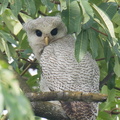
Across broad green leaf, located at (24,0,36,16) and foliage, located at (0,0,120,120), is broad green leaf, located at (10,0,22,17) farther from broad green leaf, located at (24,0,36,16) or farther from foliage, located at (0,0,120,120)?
broad green leaf, located at (24,0,36,16)

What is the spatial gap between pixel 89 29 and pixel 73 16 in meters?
0.19

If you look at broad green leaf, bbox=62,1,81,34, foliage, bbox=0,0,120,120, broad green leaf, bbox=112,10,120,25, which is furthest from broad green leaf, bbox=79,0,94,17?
broad green leaf, bbox=112,10,120,25

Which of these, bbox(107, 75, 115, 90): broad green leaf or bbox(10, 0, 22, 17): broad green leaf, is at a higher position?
bbox(10, 0, 22, 17): broad green leaf

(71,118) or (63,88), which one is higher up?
(63,88)

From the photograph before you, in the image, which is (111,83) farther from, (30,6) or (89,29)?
(30,6)

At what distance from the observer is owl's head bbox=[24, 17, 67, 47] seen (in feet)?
14.9

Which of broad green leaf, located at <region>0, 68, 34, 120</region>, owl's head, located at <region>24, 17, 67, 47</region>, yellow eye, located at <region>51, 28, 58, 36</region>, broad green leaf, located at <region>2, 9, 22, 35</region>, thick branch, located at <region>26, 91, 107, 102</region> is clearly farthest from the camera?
yellow eye, located at <region>51, 28, 58, 36</region>

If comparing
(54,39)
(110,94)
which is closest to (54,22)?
(54,39)

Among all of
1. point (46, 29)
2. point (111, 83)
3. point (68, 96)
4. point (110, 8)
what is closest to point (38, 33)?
point (46, 29)

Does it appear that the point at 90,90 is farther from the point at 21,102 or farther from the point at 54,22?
the point at 21,102

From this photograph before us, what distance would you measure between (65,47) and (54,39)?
1.89 ft

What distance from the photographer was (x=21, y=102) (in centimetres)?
107

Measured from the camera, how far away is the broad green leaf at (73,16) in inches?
105

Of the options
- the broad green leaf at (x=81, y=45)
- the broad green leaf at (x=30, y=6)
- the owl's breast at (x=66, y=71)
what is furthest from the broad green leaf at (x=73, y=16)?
the owl's breast at (x=66, y=71)
